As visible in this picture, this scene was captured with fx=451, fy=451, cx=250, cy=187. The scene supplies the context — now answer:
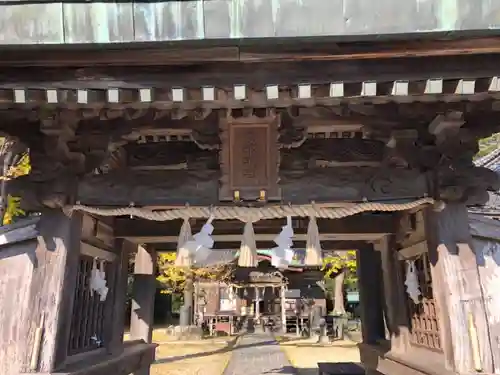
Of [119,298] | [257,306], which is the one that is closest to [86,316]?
[119,298]

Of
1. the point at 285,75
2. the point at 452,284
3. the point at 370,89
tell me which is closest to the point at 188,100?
the point at 285,75

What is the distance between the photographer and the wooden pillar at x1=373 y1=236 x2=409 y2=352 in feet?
19.5

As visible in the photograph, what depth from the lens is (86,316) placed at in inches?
210

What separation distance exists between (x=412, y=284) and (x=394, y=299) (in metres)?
0.80

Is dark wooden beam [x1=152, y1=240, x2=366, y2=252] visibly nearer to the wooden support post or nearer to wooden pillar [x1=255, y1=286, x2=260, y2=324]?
the wooden support post

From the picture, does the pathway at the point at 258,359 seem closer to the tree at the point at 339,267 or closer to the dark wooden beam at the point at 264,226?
the tree at the point at 339,267

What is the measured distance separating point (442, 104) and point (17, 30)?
342 cm

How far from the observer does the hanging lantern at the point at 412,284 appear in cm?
536

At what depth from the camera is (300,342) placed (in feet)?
65.9

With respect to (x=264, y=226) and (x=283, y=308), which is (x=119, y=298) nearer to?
(x=264, y=226)

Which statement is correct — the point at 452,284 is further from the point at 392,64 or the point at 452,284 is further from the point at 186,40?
the point at 186,40

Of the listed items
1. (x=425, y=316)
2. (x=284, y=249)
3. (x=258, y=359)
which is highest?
(x=284, y=249)

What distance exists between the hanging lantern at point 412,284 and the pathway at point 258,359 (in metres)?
7.53

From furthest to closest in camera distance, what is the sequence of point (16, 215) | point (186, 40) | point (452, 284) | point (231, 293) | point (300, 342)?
point (231, 293)
point (300, 342)
point (16, 215)
point (452, 284)
point (186, 40)
